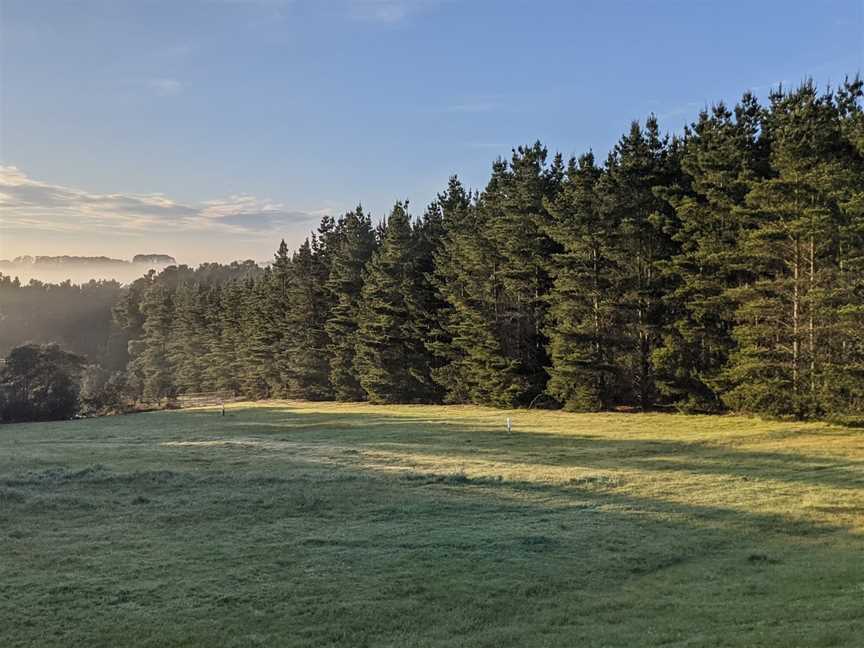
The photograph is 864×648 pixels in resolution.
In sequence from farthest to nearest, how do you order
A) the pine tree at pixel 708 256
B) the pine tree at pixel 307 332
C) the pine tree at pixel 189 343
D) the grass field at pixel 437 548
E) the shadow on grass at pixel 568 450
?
1. the pine tree at pixel 189 343
2. the pine tree at pixel 307 332
3. the pine tree at pixel 708 256
4. the shadow on grass at pixel 568 450
5. the grass field at pixel 437 548

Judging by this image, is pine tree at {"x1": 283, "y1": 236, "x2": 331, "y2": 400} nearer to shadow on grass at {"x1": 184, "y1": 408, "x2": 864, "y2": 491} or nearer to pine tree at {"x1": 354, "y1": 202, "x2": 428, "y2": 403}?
pine tree at {"x1": 354, "y1": 202, "x2": 428, "y2": 403}

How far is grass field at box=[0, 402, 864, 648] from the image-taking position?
28.1 ft

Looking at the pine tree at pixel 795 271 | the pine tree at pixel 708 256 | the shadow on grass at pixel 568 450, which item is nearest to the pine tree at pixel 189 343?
the shadow on grass at pixel 568 450

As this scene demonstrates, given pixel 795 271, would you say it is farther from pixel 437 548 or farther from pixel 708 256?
pixel 437 548

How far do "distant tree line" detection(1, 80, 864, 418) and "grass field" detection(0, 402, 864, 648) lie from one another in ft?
30.1

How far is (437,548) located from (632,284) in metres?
33.7

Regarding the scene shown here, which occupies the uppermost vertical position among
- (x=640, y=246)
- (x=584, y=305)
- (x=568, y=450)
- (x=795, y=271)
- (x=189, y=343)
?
(x=640, y=246)

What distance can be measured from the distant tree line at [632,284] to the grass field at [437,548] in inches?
361

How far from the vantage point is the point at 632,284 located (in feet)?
141

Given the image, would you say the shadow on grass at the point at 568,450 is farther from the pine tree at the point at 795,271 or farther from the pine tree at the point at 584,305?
the pine tree at the point at 795,271

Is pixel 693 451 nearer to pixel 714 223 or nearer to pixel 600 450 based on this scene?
pixel 600 450

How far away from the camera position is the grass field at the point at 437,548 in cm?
855

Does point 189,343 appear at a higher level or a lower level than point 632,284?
lower

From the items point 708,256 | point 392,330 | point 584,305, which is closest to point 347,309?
point 392,330
